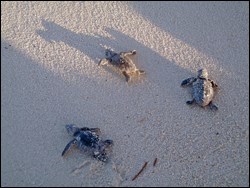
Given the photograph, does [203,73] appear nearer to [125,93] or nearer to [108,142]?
[125,93]

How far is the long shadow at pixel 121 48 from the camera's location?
2.32m

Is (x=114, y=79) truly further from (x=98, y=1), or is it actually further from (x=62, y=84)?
(x=98, y=1)

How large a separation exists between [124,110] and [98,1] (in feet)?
2.78

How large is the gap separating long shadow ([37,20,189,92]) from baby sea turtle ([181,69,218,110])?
10cm

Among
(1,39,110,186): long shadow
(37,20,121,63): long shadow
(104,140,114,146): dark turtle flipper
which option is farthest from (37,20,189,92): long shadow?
(104,140,114,146): dark turtle flipper

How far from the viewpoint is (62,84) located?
7.42 feet

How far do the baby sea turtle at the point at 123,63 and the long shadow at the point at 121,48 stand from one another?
0.20 feet

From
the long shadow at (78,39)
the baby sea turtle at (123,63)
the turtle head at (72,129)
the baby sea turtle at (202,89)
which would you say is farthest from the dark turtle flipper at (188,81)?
the turtle head at (72,129)

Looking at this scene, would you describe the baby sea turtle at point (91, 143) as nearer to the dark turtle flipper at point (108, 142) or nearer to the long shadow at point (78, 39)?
the dark turtle flipper at point (108, 142)

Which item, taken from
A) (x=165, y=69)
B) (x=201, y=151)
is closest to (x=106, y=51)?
(x=165, y=69)

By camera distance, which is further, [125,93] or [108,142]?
[125,93]

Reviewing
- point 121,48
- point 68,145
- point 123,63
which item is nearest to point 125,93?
point 123,63

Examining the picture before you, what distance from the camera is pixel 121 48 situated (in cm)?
242

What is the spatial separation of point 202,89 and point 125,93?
41 cm
